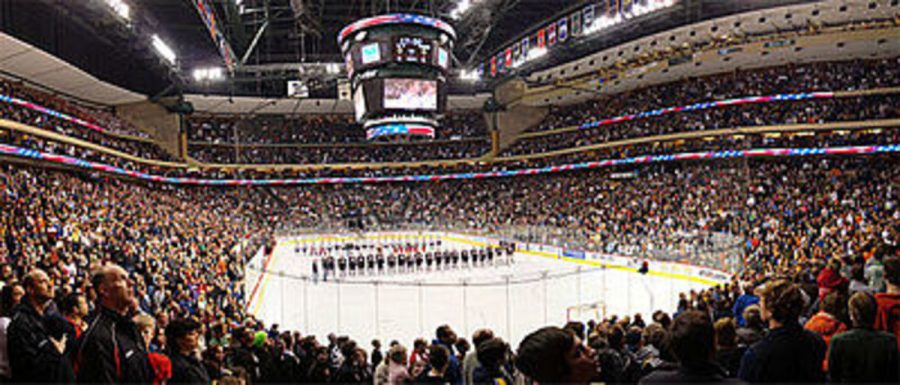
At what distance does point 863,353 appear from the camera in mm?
3002

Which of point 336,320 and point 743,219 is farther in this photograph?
point 743,219

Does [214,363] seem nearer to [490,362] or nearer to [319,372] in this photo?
[319,372]

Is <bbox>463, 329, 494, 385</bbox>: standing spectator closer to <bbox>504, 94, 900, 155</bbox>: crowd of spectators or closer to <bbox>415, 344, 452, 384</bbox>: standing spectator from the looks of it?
<bbox>415, 344, 452, 384</bbox>: standing spectator

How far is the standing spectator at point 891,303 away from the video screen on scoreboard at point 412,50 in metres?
17.4

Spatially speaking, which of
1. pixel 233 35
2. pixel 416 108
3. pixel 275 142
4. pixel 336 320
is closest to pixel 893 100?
pixel 416 108

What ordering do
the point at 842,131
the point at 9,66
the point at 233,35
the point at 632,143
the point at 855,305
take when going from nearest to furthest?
the point at 855,305
the point at 9,66
the point at 842,131
the point at 233,35
the point at 632,143

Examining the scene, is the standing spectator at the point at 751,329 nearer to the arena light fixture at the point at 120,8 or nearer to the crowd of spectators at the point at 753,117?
the arena light fixture at the point at 120,8

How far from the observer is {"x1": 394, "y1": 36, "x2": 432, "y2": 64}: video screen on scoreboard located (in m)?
19.5

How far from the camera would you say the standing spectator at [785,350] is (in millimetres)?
2918

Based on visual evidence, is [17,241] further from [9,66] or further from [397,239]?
[397,239]

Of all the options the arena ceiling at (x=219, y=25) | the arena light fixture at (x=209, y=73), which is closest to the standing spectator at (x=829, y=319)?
the arena ceiling at (x=219, y=25)

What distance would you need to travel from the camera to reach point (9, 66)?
25766mm

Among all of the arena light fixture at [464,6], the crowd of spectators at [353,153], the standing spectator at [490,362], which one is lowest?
the standing spectator at [490,362]

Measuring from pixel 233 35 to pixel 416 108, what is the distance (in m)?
15.5
